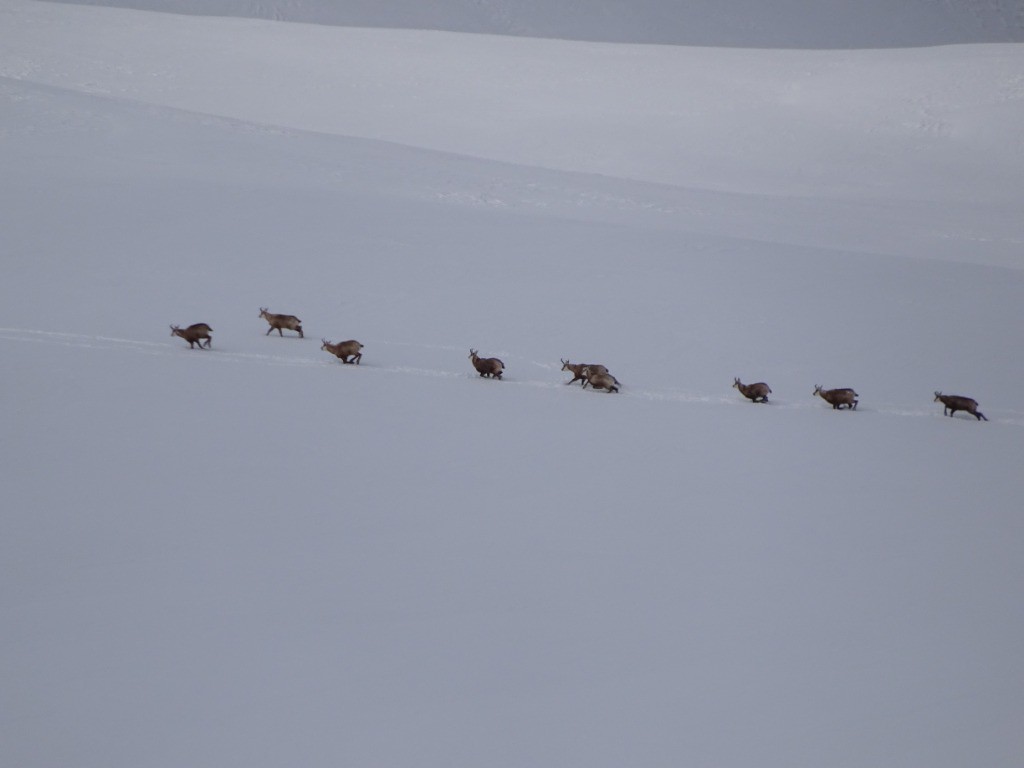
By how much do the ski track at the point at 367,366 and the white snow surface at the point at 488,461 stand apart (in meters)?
0.07

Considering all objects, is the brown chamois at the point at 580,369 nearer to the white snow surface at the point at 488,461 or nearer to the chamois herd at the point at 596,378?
the chamois herd at the point at 596,378

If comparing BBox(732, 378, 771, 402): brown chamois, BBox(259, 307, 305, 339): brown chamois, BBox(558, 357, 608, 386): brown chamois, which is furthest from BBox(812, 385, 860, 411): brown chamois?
BBox(259, 307, 305, 339): brown chamois

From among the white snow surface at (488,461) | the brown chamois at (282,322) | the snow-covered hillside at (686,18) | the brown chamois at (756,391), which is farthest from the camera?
the snow-covered hillside at (686,18)

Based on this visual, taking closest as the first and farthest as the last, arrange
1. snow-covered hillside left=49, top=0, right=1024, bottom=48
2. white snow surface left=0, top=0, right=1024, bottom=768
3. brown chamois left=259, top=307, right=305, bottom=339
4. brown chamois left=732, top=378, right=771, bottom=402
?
white snow surface left=0, top=0, right=1024, bottom=768 → brown chamois left=732, top=378, right=771, bottom=402 → brown chamois left=259, top=307, right=305, bottom=339 → snow-covered hillside left=49, top=0, right=1024, bottom=48

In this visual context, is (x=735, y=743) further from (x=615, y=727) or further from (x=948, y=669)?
(x=948, y=669)

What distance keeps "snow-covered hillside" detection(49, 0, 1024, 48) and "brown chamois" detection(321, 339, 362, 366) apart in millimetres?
34239

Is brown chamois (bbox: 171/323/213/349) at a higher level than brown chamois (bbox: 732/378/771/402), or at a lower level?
higher

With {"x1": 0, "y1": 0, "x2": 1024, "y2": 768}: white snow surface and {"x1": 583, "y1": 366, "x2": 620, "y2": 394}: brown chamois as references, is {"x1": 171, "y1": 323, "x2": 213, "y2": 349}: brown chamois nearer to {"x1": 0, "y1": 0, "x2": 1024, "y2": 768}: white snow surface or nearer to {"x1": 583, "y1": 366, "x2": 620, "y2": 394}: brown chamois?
{"x1": 0, "y1": 0, "x2": 1024, "y2": 768}: white snow surface

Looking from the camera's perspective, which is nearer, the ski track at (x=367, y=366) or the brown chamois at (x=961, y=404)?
the brown chamois at (x=961, y=404)

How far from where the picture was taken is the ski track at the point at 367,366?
11227 millimetres

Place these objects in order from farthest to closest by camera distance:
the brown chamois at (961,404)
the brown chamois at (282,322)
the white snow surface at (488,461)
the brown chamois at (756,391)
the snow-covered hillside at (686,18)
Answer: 1. the snow-covered hillside at (686,18)
2. the brown chamois at (282,322)
3. the brown chamois at (756,391)
4. the brown chamois at (961,404)
5. the white snow surface at (488,461)

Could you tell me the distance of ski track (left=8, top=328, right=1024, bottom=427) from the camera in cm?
1123

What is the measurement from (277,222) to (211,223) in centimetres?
101

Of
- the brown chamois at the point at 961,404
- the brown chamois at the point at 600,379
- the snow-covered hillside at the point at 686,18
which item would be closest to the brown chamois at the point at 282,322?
the brown chamois at the point at 600,379
